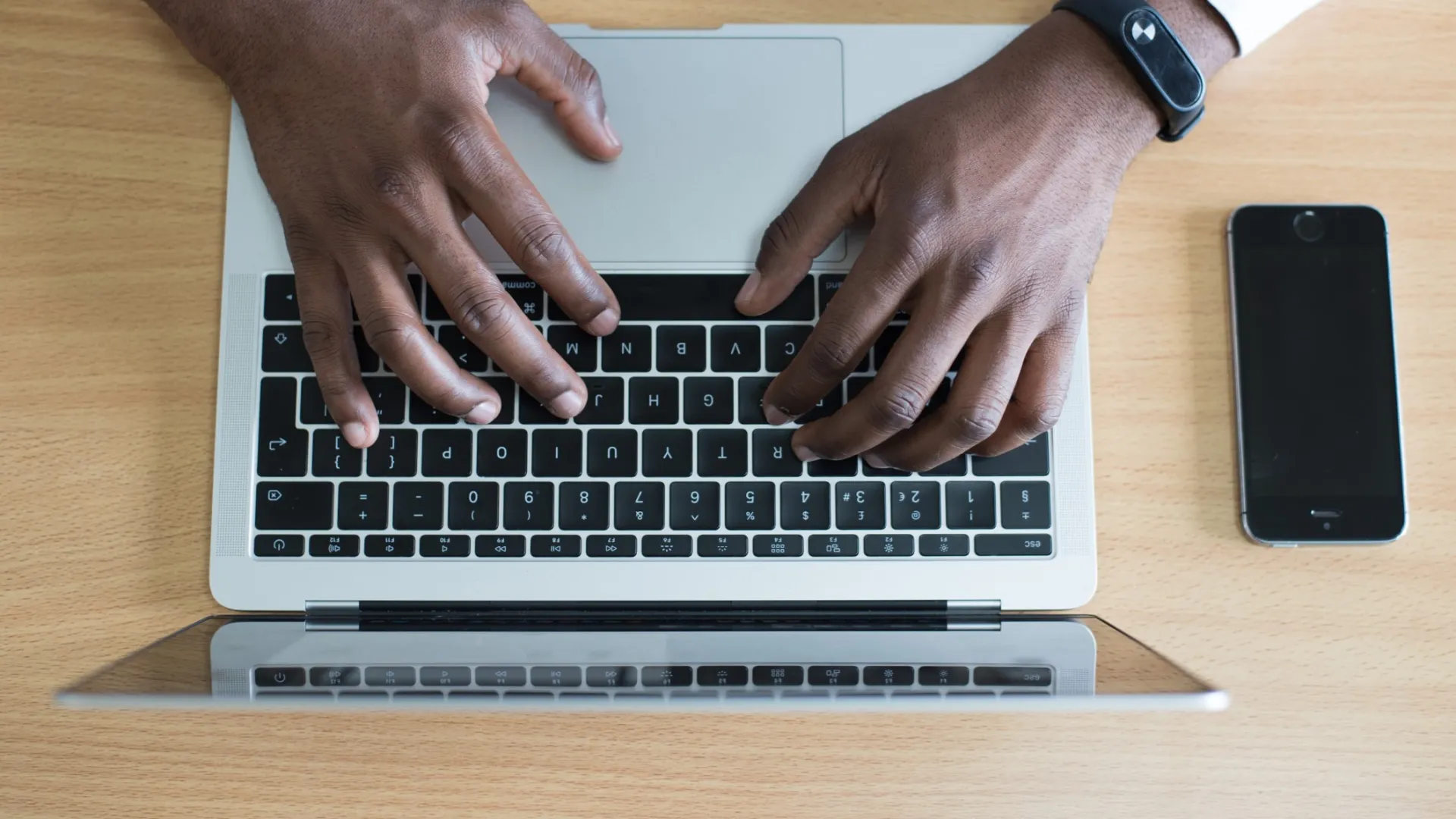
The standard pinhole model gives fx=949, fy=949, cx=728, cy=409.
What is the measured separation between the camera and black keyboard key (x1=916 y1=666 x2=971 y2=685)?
19.6 inches

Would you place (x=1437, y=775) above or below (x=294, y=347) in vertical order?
below

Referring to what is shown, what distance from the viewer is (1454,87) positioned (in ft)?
2.29

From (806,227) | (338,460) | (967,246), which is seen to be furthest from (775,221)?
(338,460)

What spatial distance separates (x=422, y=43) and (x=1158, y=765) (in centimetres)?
69

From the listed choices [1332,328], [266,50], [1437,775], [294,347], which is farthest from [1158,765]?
[266,50]

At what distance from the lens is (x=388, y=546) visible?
2.09 feet

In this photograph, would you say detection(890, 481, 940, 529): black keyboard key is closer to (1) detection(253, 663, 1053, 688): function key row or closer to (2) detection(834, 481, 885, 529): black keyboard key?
(2) detection(834, 481, 885, 529): black keyboard key

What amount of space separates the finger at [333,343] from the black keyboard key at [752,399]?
0.25m

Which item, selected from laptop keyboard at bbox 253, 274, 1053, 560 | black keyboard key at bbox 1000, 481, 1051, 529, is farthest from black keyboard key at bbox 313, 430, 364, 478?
black keyboard key at bbox 1000, 481, 1051, 529

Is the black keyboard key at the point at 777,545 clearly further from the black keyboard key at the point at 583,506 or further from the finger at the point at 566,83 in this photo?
the finger at the point at 566,83

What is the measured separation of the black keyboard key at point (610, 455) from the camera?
642mm

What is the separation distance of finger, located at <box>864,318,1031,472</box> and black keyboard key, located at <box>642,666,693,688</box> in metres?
0.21

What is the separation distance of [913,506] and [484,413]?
0.29m

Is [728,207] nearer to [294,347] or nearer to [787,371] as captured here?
[787,371]
